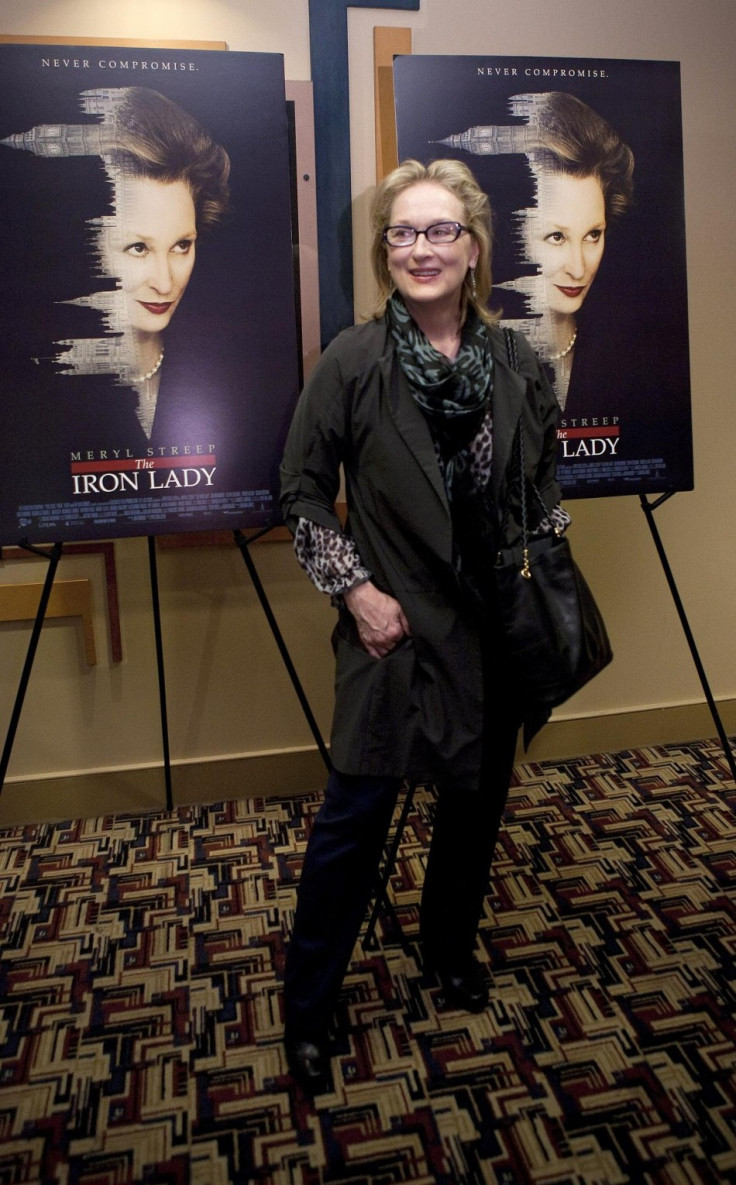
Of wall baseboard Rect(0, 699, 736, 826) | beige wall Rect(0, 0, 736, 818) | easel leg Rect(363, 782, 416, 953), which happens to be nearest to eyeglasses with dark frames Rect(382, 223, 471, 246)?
beige wall Rect(0, 0, 736, 818)

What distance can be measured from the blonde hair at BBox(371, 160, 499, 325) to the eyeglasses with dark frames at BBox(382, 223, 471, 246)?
26 millimetres

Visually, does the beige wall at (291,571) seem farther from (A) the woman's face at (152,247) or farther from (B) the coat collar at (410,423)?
(B) the coat collar at (410,423)

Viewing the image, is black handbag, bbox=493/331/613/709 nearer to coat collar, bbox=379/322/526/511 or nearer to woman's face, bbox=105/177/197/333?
coat collar, bbox=379/322/526/511

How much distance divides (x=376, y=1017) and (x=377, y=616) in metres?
0.88

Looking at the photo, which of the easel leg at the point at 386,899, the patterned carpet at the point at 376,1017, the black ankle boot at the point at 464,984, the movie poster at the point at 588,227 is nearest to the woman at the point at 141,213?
the movie poster at the point at 588,227

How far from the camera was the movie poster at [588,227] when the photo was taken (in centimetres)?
216

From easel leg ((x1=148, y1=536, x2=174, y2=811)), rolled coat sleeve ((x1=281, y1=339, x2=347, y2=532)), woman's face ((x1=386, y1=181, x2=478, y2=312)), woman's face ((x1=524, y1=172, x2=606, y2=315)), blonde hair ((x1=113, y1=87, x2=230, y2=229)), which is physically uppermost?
blonde hair ((x1=113, y1=87, x2=230, y2=229))

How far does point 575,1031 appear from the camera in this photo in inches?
75.2

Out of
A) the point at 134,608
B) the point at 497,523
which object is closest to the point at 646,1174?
the point at 497,523

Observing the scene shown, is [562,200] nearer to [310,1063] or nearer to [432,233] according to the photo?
[432,233]

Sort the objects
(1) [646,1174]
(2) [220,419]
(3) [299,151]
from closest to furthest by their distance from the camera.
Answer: (1) [646,1174] → (2) [220,419] → (3) [299,151]

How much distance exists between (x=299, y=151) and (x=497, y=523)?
138cm

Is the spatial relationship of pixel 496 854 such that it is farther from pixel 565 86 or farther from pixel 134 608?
pixel 565 86

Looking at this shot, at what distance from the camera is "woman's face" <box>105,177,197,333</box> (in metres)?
2.03
